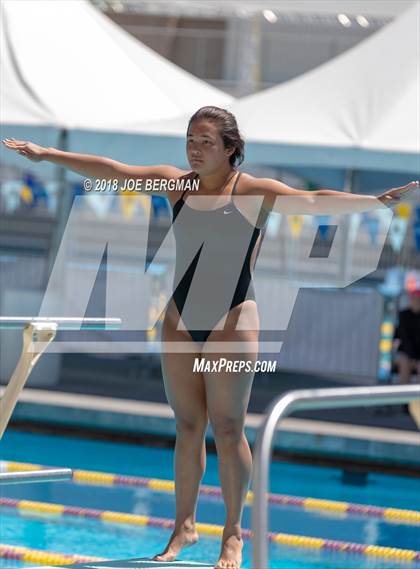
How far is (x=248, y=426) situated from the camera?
31.0ft

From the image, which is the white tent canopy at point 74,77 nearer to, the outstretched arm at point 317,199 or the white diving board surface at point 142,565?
the outstretched arm at point 317,199

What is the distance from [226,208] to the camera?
4.30 m

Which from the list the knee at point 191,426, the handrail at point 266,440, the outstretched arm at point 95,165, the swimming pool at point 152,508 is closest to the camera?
the handrail at point 266,440

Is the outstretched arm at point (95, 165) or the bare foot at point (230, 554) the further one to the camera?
the outstretched arm at point (95, 165)

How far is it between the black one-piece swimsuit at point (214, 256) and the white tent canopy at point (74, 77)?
6313 millimetres

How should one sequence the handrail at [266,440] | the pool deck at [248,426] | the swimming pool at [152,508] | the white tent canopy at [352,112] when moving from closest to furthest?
the handrail at [266,440]
the swimming pool at [152,508]
the pool deck at [248,426]
the white tent canopy at [352,112]

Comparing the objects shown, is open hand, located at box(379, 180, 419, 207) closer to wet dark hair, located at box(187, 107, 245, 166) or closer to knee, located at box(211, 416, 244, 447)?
wet dark hair, located at box(187, 107, 245, 166)

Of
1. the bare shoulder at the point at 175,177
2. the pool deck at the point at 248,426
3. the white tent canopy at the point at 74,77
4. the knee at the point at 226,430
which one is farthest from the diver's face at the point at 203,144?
the white tent canopy at the point at 74,77

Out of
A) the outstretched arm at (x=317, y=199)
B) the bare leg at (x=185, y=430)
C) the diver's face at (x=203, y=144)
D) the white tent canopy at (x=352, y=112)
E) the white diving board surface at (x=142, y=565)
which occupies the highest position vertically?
the white tent canopy at (x=352, y=112)

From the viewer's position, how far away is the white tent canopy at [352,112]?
32.3 feet

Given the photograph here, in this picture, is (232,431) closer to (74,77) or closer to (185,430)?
(185,430)

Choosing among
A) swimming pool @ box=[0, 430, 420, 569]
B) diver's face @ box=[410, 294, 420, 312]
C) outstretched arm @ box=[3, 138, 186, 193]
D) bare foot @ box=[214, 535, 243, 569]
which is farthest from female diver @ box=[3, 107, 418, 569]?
diver's face @ box=[410, 294, 420, 312]

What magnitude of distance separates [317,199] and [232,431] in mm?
866

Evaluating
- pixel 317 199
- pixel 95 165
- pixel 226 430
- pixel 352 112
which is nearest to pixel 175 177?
pixel 95 165
